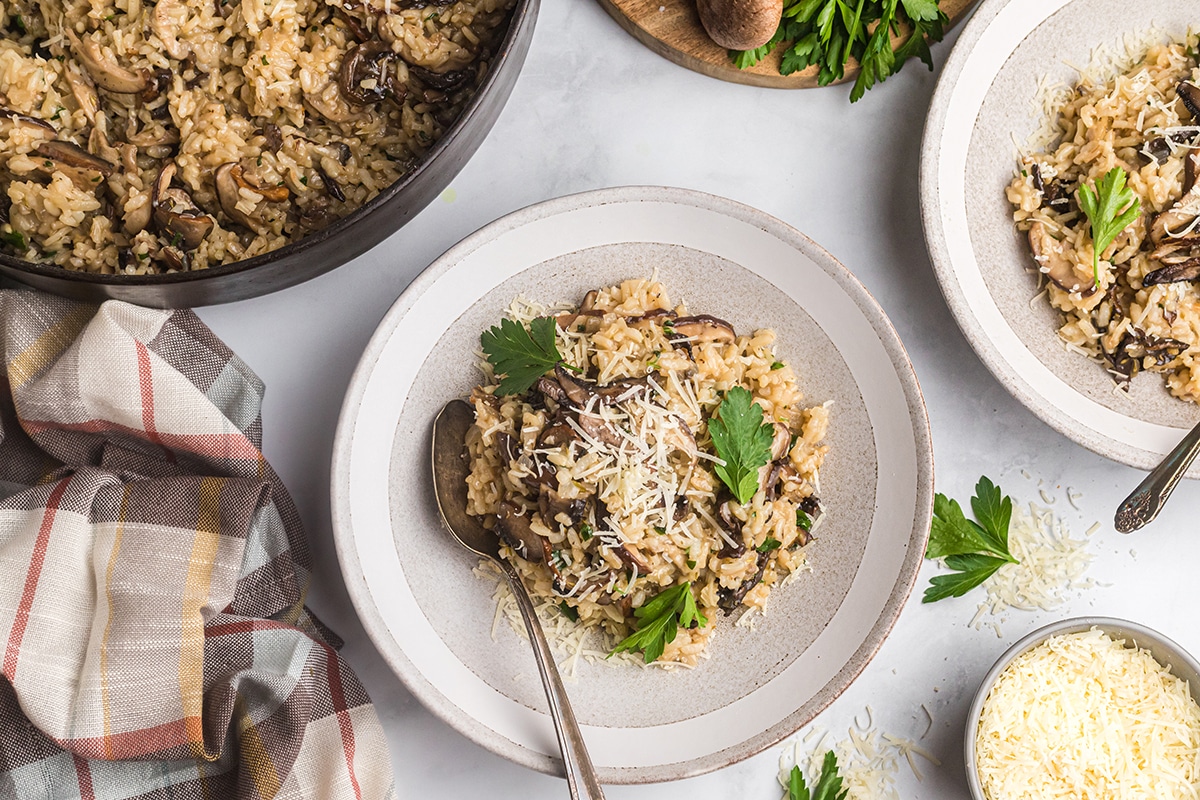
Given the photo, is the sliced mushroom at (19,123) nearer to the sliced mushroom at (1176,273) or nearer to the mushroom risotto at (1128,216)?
the mushroom risotto at (1128,216)

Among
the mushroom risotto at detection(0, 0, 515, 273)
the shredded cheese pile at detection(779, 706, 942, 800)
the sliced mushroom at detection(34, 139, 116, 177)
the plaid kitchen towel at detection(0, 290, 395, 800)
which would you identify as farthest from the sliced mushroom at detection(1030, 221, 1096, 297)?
the sliced mushroom at detection(34, 139, 116, 177)

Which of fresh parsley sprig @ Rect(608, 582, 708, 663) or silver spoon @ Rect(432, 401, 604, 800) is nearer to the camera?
fresh parsley sprig @ Rect(608, 582, 708, 663)

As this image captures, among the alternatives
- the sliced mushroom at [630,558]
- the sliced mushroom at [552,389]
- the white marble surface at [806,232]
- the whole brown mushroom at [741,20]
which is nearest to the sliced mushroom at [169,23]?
the white marble surface at [806,232]

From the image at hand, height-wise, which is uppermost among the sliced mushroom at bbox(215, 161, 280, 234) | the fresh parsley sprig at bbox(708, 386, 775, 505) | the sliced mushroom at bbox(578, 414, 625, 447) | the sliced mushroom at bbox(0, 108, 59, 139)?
the sliced mushroom at bbox(0, 108, 59, 139)

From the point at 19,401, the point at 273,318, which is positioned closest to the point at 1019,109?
the point at 273,318

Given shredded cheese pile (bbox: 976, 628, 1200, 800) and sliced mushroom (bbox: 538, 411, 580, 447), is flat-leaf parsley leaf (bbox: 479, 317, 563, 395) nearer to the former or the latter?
sliced mushroom (bbox: 538, 411, 580, 447)

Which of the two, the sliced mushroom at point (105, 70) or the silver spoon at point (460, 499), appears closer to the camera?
the sliced mushroom at point (105, 70)

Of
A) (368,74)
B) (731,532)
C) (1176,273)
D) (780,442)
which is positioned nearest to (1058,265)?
(1176,273)
